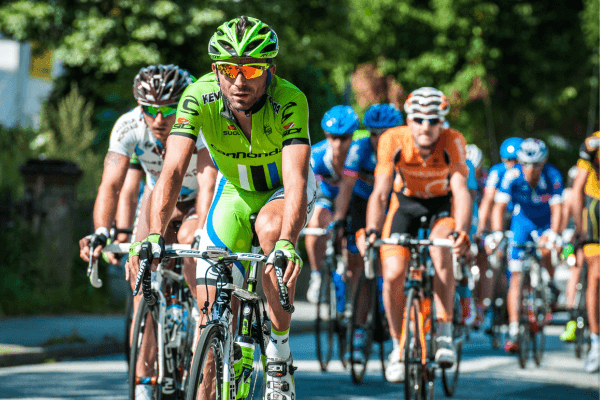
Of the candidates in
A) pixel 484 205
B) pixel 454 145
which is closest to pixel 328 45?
pixel 484 205

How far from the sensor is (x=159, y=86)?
5691 millimetres

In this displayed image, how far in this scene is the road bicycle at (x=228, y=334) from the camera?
12.7 feet

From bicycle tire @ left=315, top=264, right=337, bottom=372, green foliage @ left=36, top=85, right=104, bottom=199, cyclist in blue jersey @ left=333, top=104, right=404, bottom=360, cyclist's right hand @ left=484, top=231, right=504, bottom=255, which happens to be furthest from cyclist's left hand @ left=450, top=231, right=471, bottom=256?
green foliage @ left=36, top=85, right=104, bottom=199

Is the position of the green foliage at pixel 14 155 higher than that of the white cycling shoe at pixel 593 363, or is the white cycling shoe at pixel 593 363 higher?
the green foliage at pixel 14 155

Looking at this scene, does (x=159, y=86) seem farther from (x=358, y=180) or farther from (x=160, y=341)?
(x=358, y=180)

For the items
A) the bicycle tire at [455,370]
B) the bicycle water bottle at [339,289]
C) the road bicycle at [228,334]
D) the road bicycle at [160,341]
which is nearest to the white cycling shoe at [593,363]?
the bicycle tire at [455,370]

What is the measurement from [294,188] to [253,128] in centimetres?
49

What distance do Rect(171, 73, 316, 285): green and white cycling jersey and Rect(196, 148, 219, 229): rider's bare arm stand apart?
0.61 metres

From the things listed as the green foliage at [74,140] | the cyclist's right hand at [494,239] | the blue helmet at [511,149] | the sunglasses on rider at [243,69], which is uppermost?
the green foliage at [74,140]

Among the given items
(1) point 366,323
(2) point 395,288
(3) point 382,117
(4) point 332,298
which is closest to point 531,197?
(3) point 382,117

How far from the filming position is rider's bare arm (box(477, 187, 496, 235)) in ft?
36.6

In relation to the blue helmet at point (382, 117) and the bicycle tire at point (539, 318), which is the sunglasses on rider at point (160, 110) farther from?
the bicycle tire at point (539, 318)

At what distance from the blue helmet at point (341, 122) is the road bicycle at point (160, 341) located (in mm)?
3305

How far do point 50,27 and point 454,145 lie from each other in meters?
15.0
